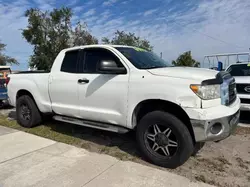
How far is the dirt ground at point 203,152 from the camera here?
3.24 meters

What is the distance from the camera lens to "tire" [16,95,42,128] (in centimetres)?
550

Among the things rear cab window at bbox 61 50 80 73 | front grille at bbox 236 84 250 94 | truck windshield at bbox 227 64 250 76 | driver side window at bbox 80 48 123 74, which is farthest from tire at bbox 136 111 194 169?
truck windshield at bbox 227 64 250 76

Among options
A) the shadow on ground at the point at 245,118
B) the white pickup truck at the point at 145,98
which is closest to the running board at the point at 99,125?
the white pickup truck at the point at 145,98

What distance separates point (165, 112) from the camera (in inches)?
134

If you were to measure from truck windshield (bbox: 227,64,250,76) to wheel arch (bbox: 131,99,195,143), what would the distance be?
462 centimetres

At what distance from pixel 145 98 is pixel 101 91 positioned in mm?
902

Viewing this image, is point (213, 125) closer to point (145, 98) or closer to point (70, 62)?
point (145, 98)

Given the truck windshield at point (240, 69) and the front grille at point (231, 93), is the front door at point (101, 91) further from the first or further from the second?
the truck windshield at point (240, 69)

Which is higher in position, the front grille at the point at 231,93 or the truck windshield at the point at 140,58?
the truck windshield at the point at 140,58

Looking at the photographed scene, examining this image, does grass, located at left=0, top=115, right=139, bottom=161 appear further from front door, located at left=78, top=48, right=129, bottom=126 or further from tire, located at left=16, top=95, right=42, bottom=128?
front door, located at left=78, top=48, right=129, bottom=126

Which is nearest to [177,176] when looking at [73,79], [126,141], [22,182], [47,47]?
[126,141]

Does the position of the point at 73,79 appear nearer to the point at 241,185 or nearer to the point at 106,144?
the point at 106,144

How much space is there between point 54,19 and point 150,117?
25.2m

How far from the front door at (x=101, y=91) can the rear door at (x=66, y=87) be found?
181mm
